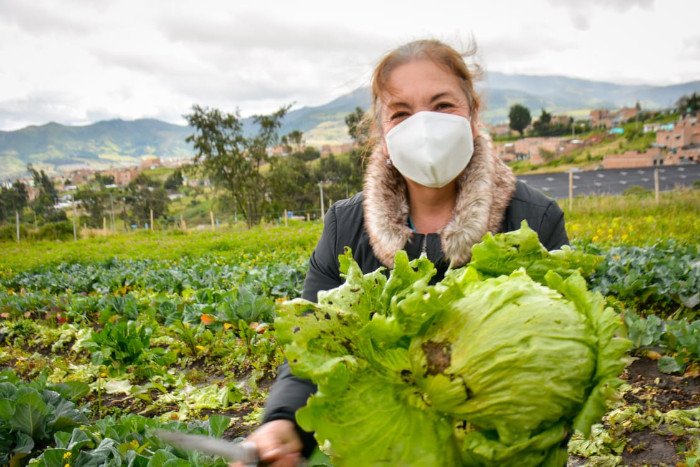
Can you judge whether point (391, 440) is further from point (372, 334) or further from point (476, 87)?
point (476, 87)

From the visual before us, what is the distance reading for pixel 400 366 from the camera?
50.5 inches

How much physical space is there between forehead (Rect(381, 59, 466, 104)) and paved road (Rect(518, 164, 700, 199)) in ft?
160

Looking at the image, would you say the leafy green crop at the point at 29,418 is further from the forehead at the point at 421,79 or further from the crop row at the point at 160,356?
the forehead at the point at 421,79

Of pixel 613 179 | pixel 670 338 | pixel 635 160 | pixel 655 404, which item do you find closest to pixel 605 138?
pixel 635 160

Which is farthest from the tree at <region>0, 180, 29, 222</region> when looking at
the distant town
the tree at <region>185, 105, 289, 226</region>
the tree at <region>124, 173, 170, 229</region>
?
the tree at <region>185, 105, 289, 226</region>

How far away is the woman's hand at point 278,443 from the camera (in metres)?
1.46

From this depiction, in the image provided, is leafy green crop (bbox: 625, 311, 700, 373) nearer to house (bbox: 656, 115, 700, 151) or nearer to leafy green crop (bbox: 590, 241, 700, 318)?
leafy green crop (bbox: 590, 241, 700, 318)

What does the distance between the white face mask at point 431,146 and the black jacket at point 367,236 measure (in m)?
0.34

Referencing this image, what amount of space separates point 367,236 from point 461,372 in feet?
4.77

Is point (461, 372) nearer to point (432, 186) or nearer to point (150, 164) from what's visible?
point (432, 186)

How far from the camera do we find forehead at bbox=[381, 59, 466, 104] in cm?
236

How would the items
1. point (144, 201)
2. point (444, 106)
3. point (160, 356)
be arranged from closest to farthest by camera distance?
1. point (444, 106)
2. point (160, 356)
3. point (144, 201)

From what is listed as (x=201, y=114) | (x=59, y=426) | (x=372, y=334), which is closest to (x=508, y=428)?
(x=372, y=334)

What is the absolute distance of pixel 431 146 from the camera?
91.7 inches
